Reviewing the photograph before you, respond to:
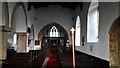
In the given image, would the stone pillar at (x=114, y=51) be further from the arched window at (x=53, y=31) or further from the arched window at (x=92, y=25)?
the arched window at (x=53, y=31)

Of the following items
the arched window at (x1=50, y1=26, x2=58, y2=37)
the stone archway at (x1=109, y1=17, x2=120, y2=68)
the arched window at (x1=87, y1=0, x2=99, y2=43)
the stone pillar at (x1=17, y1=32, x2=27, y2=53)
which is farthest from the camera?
the arched window at (x1=50, y1=26, x2=58, y2=37)

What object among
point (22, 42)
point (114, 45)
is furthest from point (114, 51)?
point (22, 42)

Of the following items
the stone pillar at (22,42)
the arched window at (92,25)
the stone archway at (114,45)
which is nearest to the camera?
the stone archway at (114,45)

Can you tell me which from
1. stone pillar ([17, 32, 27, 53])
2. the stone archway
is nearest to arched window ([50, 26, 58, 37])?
stone pillar ([17, 32, 27, 53])

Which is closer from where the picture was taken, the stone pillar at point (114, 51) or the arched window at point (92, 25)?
the stone pillar at point (114, 51)

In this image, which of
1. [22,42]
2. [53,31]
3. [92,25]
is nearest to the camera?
[92,25]

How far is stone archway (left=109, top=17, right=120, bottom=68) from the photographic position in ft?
23.8

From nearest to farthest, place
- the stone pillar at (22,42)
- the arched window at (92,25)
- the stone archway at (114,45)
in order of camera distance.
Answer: the stone archway at (114,45) < the arched window at (92,25) < the stone pillar at (22,42)

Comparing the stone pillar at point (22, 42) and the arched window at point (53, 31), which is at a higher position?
the arched window at point (53, 31)

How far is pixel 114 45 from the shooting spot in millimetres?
7402

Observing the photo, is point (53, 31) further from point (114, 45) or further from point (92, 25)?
point (114, 45)

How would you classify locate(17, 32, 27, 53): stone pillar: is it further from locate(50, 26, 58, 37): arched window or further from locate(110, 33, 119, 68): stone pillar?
locate(110, 33, 119, 68): stone pillar

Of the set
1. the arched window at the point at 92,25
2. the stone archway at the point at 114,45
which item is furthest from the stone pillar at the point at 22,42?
the stone archway at the point at 114,45

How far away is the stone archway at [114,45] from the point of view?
7254mm
